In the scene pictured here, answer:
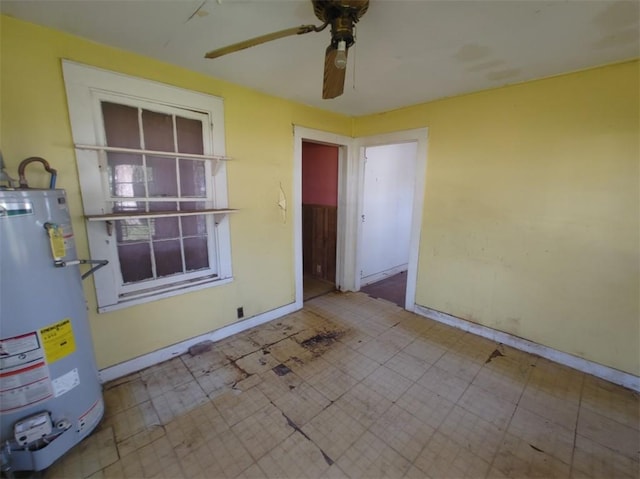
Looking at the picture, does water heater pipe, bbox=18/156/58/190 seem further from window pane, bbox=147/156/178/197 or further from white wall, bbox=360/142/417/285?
white wall, bbox=360/142/417/285

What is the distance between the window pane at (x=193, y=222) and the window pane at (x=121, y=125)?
54cm

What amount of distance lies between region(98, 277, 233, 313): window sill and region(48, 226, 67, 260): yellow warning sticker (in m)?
0.70

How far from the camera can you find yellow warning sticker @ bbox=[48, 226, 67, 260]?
1.32m

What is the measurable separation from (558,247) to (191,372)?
10.0 feet

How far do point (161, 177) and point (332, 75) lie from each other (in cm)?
154

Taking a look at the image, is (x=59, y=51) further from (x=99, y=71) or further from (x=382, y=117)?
(x=382, y=117)

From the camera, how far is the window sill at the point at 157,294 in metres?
1.95

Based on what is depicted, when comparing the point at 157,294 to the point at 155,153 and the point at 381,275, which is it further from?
the point at 381,275

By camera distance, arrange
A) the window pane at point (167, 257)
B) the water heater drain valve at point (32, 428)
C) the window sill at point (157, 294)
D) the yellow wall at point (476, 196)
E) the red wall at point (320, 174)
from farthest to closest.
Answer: the red wall at point (320, 174)
the window pane at point (167, 257)
the window sill at point (157, 294)
the yellow wall at point (476, 196)
the water heater drain valve at point (32, 428)

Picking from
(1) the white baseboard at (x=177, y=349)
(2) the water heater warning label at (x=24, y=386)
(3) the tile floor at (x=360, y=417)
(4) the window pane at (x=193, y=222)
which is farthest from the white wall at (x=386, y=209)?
(2) the water heater warning label at (x=24, y=386)

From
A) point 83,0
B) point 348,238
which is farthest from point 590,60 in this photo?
point 83,0

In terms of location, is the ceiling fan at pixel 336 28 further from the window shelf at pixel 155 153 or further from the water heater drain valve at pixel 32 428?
the water heater drain valve at pixel 32 428

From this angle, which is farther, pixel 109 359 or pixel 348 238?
pixel 348 238

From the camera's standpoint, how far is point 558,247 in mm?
2178
